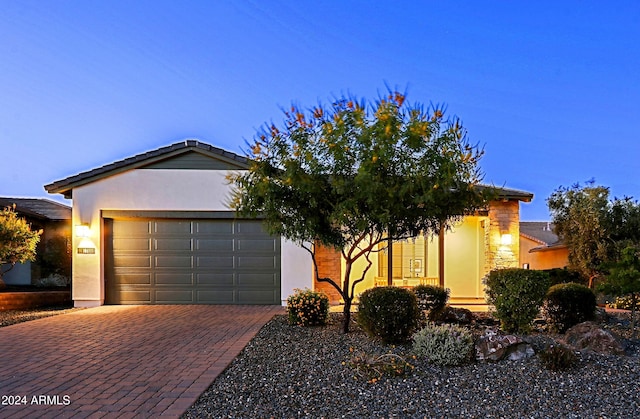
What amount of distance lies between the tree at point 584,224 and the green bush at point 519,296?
6.07 m

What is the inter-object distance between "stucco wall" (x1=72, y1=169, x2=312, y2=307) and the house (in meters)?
0.03

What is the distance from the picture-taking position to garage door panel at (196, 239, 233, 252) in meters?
11.6

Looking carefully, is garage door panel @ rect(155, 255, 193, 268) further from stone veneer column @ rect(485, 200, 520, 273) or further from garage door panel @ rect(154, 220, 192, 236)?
stone veneer column @ rect(485, 200, 520, 273)

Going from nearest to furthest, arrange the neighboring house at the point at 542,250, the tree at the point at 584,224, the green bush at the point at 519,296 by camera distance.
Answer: the green bush at the point at 519,296
the tree at the point at 584,224
the neighboring house at the point at 542,250

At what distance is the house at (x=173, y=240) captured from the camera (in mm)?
11414

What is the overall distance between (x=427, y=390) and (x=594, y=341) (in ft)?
9.12

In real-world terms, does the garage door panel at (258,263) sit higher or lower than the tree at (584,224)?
lower

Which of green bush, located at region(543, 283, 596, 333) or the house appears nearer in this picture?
green bush, located at region(543, 283, 596, 333)

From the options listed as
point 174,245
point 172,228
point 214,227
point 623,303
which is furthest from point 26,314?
point 623,303

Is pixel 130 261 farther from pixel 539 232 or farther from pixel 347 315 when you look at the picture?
pixel 539 232

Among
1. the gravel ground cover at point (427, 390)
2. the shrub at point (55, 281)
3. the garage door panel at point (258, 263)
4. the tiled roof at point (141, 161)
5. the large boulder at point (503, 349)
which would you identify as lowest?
the shrub at point (55, 281)

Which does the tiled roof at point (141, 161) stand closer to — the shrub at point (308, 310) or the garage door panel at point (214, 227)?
the garage door panel at point (214, 227)

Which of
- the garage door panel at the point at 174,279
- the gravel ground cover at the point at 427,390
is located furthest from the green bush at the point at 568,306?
the garage door panel at the point at 174,279

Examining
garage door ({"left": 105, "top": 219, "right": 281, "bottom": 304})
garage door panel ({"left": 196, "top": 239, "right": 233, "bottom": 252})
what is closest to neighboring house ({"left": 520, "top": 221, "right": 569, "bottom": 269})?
garage door ({"left": 105, "top": 219, "right": 281, "bottom": 304})
